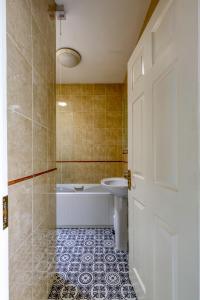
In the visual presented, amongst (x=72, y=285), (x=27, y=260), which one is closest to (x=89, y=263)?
(x=72, y=285)

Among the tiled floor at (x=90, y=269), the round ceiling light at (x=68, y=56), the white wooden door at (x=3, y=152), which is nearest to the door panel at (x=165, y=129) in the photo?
the white wooden door at (x=3, y=152)

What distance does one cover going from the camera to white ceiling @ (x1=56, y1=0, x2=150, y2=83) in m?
1.91

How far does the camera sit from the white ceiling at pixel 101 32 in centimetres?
191

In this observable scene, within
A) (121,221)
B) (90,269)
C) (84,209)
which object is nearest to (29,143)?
(90,269)

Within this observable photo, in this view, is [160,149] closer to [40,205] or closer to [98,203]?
[40,205]

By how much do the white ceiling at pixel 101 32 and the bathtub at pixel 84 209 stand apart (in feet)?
6.73

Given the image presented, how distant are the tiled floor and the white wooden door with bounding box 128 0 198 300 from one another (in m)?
0.28

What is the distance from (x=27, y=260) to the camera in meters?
1.13

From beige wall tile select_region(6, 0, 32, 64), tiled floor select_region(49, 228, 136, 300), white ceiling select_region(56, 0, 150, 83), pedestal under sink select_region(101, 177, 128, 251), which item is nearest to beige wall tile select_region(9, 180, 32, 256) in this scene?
beige wall tile select_region(6, 0, 32, 64)

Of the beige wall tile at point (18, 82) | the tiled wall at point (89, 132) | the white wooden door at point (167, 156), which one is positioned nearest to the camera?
the white wooden door at point (167, 156)

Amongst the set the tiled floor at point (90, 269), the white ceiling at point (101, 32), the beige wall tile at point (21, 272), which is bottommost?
the tiled floor at point (90, 269)

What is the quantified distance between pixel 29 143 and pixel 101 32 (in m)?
1.80

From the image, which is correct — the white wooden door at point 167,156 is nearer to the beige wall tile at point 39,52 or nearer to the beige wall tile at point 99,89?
the beige wall tile at point 39,52

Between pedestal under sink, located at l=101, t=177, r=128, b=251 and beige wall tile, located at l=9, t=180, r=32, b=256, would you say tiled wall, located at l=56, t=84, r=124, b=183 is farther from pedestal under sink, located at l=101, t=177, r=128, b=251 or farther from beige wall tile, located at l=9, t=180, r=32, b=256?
beige wall tile, located at l=9, t=180, r=32, b=256
